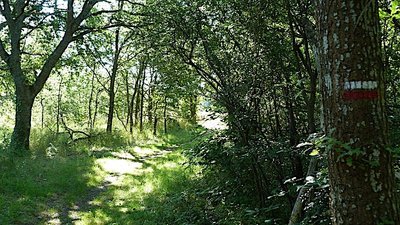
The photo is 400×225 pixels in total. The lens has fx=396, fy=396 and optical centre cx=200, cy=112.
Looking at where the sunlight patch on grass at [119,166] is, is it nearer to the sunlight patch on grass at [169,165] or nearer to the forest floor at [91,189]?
the forest floor at [91,189]

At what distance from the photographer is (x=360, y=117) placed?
1.99 metres

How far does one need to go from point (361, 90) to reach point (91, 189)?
8.36m

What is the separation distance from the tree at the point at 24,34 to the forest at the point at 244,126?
5cm

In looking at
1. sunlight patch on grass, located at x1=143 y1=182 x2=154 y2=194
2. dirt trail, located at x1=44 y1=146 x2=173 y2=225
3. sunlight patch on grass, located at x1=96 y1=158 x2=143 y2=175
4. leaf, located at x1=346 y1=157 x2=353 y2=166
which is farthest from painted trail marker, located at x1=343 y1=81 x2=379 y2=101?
sunlight patch on grass, located at x1=96 y1=158 x2=143 y2=175

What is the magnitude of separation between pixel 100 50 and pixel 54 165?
1039 centimetres

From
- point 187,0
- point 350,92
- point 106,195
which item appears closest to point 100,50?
point 106,195

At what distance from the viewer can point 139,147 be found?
56.4ft

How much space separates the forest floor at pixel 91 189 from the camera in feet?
23.1

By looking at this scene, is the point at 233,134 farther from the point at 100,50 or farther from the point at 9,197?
the point at 100,50

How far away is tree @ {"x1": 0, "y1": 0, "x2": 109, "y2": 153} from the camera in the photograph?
12695mm

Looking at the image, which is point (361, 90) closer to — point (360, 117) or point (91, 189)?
point (360, 117)

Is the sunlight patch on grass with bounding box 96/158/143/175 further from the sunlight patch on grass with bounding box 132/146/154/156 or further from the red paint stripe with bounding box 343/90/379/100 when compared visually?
the red paint stripe with bounding box 343/90/379/100

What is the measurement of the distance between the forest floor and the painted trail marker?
184 inches

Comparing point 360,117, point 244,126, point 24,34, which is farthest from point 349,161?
point 24,34
